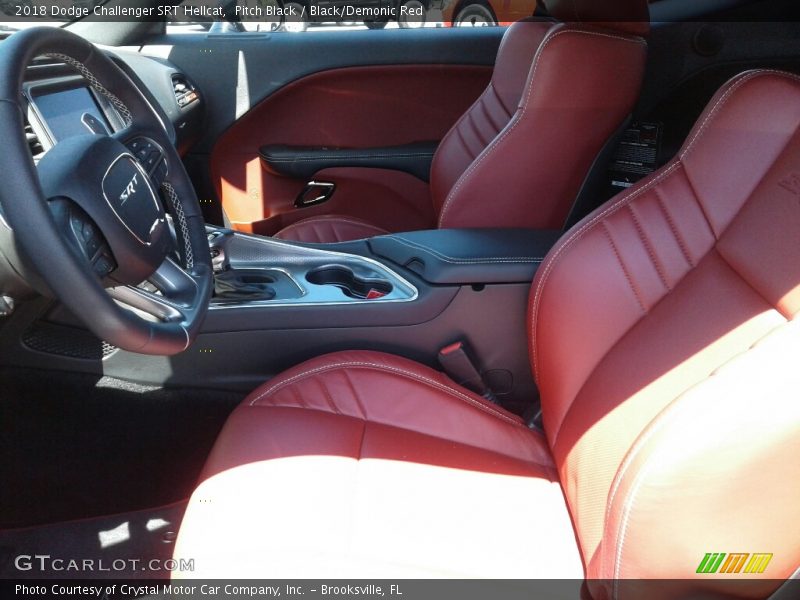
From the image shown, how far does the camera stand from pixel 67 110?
3.95ft

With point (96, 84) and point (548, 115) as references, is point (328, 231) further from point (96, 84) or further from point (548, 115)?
point (96, 84)

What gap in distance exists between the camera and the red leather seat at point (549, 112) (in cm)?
151

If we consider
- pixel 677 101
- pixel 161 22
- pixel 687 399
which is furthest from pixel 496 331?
pixel 161 22

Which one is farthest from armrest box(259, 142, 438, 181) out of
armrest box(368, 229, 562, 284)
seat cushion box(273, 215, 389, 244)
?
armrest box(368, 229, 562, 284)

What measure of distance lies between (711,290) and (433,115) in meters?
1.47

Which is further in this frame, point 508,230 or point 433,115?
point 433,115

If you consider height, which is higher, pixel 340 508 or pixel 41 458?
pixel 340 508

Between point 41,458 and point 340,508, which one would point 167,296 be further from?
point 41,458

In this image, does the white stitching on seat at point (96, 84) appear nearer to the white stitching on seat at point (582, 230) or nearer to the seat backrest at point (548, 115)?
the white stitching on seat at point (582, 230)

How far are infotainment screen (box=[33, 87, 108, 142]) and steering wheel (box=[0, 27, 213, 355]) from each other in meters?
0.09

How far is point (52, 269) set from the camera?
0.82 m

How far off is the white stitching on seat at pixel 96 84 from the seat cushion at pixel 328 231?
2.91ft

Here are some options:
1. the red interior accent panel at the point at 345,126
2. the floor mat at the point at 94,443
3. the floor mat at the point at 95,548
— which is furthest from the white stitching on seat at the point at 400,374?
the red interior accent panel at the point at 345,126

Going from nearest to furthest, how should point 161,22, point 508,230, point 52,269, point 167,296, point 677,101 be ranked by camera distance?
1. point 52,269
2. point 167,296
3. point 508,230
4. point 677,101
5. point 161,22
